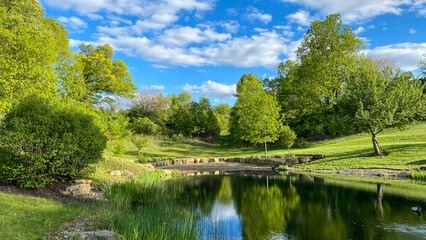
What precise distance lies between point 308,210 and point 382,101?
14.4m

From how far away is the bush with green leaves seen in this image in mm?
8438

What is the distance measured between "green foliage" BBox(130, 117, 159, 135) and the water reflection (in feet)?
102

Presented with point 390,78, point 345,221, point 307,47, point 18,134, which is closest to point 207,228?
point 345,221

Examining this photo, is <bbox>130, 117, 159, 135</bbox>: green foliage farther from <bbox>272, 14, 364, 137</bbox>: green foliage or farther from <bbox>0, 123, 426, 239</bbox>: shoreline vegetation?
<bbox>272, 14, 364, 137</bbox>: green foliage

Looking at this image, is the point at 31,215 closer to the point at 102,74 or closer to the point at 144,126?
the point at 102,74

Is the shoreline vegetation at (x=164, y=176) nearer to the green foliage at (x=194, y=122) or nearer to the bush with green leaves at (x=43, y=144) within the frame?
the bush with green leaves at (x=43, y=144)

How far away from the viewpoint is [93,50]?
104ft

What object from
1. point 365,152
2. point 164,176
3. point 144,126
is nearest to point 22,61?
point 164,176

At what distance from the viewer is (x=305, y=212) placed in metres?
8.50

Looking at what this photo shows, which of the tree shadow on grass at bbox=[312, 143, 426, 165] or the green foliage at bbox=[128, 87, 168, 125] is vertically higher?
the green foliage at bbox=[128, 87, 168, 125]

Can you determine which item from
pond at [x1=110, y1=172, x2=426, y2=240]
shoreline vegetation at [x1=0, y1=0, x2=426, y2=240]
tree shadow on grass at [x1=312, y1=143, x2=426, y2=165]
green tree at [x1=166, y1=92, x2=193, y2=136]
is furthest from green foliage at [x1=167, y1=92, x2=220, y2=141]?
pond at [x1=110, y1=172, x2=426, y2=240]

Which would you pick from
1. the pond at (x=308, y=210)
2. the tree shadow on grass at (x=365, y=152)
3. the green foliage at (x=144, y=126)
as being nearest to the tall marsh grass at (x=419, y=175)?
the pond at (x=308, y=210)

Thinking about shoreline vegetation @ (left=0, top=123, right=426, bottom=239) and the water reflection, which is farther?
the water reflection

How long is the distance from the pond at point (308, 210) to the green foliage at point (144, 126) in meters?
30.8
